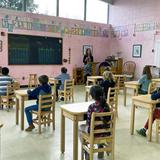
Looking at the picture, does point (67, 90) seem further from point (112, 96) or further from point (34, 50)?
point (34, 50)

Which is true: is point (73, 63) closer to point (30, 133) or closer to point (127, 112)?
point (127, 112)

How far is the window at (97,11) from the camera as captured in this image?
1156cm

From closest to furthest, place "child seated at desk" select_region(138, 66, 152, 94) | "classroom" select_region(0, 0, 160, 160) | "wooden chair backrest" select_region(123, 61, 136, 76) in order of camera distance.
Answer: "classroom" select_region(0, 0, 160, 160)
"child seated at desk" select_region(138, 66, 152, 94)
"wooden chair backrest" select_region(123, 61, 136, 76)

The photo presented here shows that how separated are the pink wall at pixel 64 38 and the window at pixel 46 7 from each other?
27cm

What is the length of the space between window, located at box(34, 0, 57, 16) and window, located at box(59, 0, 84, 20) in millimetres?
332

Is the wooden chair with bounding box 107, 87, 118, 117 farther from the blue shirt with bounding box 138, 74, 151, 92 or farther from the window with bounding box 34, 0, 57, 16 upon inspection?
the window with bounding box 34, 0, 57, 16

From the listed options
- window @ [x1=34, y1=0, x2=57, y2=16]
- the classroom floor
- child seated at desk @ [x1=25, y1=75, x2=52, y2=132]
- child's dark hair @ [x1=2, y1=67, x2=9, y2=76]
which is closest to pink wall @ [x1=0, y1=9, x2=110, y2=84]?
window @ [x1=34, y1=0, x2=57, y2=16]

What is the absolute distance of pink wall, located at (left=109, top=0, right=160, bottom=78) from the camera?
10344 mm

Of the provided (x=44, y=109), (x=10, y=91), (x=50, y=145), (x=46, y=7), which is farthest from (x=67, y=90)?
(x=46, y=7)

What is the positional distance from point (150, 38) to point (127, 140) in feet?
23.7

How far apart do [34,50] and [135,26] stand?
15.2 feet

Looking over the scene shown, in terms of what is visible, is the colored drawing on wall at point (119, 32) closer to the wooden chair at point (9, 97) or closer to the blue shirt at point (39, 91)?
the wooden chair at point (9, 97)

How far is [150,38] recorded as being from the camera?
411 inches

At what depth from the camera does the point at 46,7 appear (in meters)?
10.4
